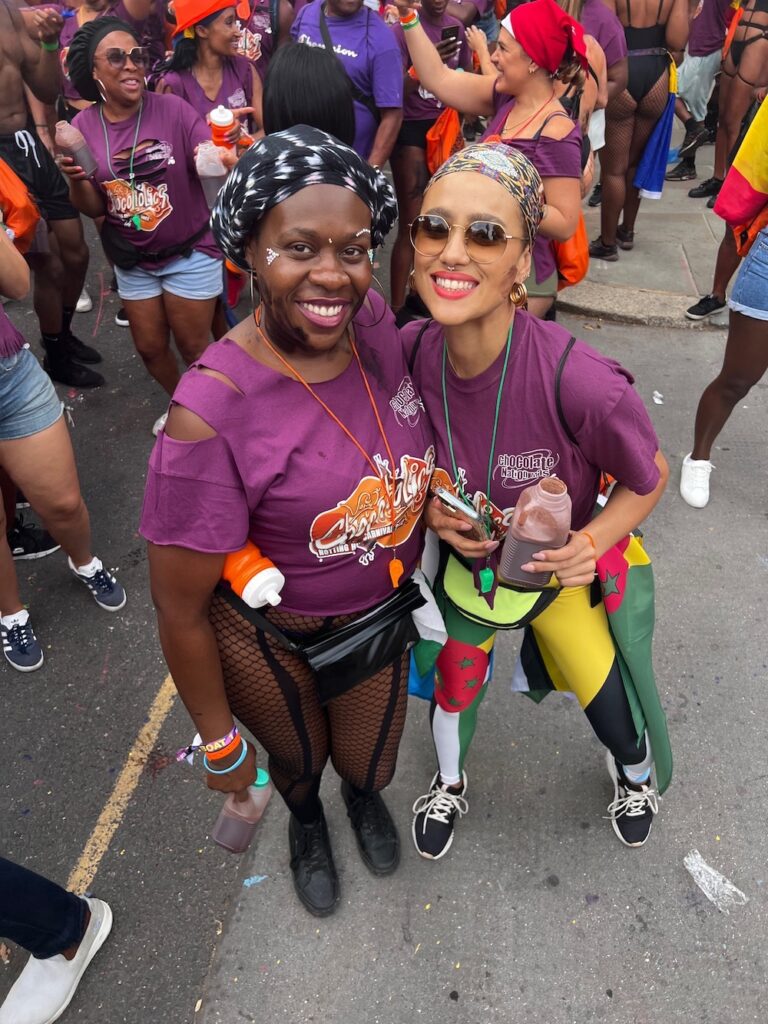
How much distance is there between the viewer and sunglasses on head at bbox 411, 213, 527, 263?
1527 millimetres

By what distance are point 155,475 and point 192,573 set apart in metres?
0.21

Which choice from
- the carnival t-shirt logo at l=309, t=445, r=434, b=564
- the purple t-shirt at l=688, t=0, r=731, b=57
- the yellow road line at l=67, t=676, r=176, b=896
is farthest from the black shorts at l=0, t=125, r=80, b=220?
the purple t-shirt at l=688, t=0, r=731, b=57

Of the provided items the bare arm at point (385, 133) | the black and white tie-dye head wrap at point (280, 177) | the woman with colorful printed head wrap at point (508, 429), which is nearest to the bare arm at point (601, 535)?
the woman with colorful printed head wrap at point (508, 429)

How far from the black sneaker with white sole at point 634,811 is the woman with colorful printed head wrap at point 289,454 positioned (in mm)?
1074

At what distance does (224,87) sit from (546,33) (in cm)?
212

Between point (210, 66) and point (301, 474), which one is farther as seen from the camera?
point (210, 66)

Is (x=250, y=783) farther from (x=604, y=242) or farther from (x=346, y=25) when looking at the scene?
(x=604, y=242)

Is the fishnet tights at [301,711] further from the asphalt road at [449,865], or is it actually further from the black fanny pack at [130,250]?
the black fanny pack at [130,250]

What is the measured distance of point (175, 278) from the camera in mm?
3803

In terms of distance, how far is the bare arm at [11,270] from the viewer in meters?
2.37

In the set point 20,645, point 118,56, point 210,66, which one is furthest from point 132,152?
point 20,645

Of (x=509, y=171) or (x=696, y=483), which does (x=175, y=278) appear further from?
(x=696, y=483)

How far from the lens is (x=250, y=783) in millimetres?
1931

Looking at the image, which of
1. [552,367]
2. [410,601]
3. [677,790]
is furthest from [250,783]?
[677,790]
